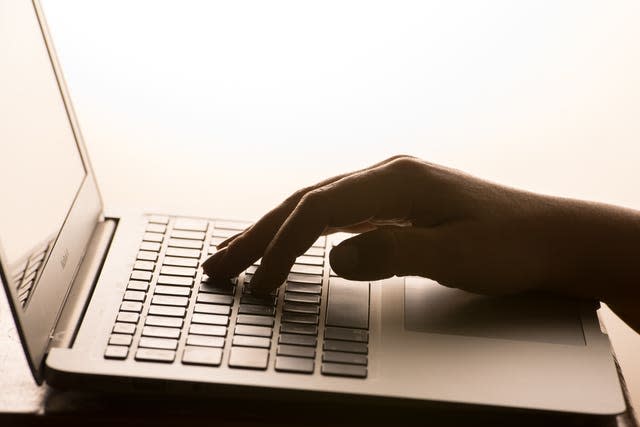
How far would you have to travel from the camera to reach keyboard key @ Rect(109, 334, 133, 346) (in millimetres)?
713

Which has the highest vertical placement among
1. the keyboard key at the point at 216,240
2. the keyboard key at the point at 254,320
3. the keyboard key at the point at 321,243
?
the keyboard key at the point at 321,243

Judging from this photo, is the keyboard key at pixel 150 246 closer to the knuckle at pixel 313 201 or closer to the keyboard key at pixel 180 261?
the keyboard key at pixel 180 261

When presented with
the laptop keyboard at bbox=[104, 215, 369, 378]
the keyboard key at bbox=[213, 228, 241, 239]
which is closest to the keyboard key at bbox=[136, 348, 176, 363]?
the laptop keyboard at bbox=[104, 215, 369, 378]

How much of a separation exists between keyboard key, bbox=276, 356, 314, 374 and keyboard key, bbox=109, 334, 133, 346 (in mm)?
135

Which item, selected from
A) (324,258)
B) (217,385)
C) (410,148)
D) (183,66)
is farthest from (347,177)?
(183,66)

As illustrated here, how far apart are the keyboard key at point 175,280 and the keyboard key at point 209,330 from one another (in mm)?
70

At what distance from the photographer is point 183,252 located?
2.79ft

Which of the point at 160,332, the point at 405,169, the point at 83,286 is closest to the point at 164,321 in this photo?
the point at 160,332

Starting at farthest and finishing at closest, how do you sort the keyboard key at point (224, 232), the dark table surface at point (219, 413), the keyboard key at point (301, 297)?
the keyboard key at point (224, 232)
the keyboard key at point (301, 297)
the dark table surface at point (219, 413)

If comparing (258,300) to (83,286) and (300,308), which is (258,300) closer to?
(300,308)

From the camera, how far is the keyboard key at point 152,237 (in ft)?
2.83

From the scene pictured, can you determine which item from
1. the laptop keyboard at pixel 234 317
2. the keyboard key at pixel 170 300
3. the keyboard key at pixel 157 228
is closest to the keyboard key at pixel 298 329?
the laptop keyboard at pixel 234 317

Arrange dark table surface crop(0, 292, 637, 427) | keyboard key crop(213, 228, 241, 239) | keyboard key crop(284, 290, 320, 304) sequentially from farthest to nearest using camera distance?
keyboard key crop(213, 228, 241, 239) < keyboard key crop(284, 290, 320, 304) < dark table surface crop(0, 292, 637, 427)

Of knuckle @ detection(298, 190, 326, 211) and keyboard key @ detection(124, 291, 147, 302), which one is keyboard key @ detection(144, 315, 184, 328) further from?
knuckle @ detection(298, 190, 326, 211)
